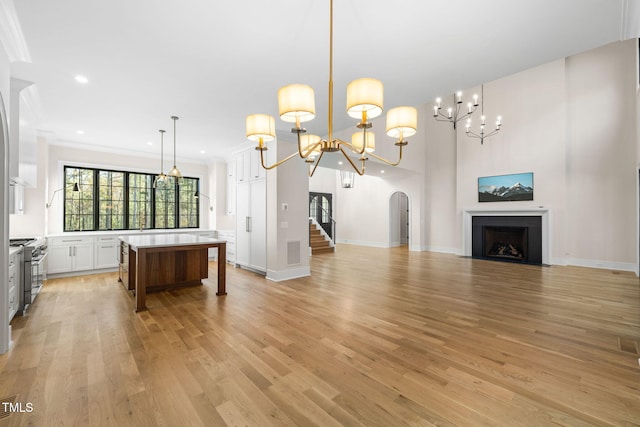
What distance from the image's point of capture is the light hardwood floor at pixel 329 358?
181 centimetres

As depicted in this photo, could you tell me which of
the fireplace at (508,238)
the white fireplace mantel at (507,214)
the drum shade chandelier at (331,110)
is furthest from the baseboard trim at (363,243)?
the drum shade chandelier at (331,110)

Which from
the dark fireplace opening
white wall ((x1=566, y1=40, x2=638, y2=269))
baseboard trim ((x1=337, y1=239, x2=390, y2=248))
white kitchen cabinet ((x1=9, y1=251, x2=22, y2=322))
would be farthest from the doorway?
white kitchen cabinet ((x1=9, y1=251, x2=22, y2=322))

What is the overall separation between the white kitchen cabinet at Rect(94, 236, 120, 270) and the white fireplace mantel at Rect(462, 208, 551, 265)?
29.6ft

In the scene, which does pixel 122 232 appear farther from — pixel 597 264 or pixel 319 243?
pixel 597 264

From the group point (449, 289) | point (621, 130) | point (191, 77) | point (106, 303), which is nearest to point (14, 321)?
point (106, 303)

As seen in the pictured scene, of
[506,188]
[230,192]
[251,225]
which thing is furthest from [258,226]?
[506,188]

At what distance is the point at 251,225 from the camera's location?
20.2 ft

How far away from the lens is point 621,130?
→ 6.36 m

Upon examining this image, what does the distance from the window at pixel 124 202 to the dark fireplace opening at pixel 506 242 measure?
330 inches

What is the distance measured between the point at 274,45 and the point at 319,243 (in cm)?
774

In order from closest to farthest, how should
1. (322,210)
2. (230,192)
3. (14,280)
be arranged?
(14,280)
(230,192)
(322,210)

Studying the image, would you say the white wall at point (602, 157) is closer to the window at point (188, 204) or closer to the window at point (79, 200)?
the window at point (188, 204)

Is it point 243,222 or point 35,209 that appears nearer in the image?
point 35,209

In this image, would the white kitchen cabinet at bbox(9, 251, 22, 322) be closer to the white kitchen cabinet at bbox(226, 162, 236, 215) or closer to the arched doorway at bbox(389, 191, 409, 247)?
the white kitchen cabinet at bbox(226, 162, 236, 215)
